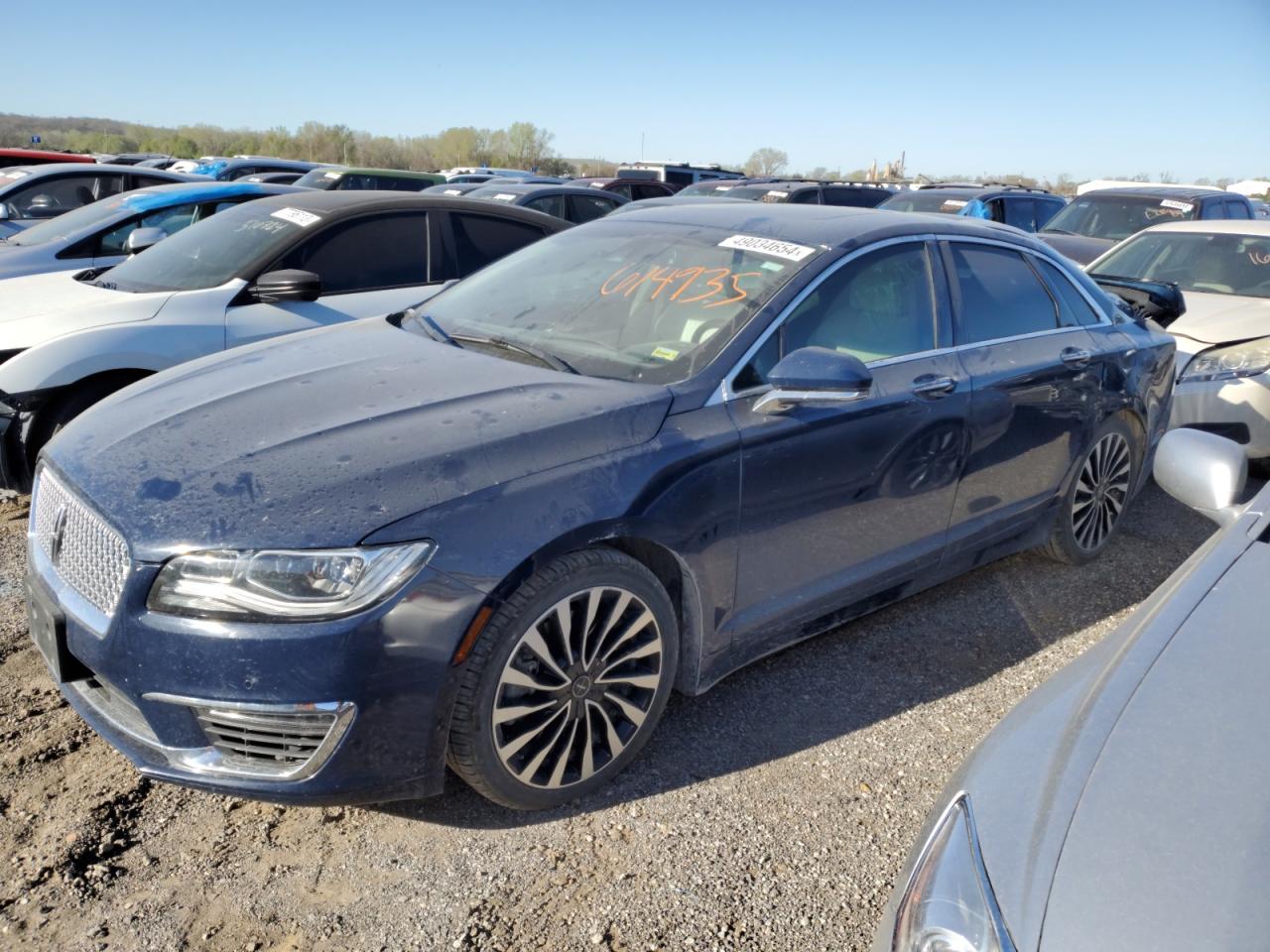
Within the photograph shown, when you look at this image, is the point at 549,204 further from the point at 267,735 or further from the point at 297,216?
the point at 267,735

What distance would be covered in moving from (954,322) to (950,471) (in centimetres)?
56

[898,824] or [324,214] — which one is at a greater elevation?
[324,214]

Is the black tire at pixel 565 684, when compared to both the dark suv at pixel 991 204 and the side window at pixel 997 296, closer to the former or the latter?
the side window at pixel 997 296

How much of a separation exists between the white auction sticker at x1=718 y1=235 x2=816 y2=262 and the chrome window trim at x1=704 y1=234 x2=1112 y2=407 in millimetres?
109

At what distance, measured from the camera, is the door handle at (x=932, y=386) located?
11.4ft

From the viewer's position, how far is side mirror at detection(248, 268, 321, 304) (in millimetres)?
4953

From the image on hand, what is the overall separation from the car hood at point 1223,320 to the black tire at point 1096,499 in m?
1.71

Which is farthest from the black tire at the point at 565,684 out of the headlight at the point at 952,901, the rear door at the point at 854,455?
the headlight at the point at 952,901

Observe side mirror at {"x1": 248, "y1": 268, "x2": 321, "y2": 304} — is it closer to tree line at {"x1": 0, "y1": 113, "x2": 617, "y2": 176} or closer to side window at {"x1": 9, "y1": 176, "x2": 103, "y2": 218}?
side window at {"x1": 9, "y1": 176, "x2": 103, "y2": 218}

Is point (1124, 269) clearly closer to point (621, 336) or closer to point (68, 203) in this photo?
point (621, 336)

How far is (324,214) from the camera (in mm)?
5508

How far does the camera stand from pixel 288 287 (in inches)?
195

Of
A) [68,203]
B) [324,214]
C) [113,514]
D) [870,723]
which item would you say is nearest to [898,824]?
[870,723]

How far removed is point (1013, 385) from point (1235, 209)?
10009mm
